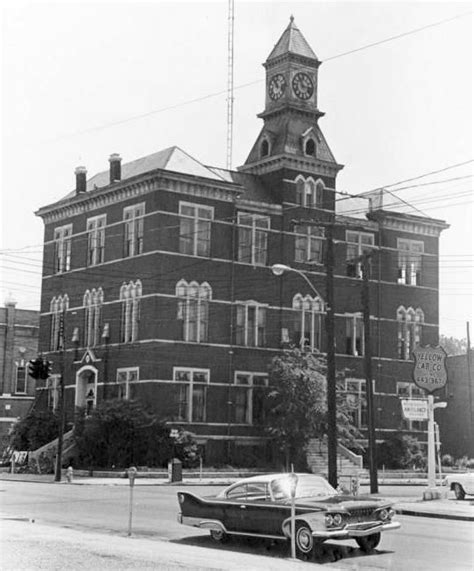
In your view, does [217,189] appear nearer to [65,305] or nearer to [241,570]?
[65,305]

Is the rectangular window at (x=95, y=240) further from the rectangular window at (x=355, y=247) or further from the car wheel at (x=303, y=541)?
the car wheel at (x=303, y=541)

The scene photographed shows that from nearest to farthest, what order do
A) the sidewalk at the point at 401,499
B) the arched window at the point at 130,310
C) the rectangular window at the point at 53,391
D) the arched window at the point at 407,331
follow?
the sidewalk at the point at 401,499
the arched window at the point at 130,310
the rectangular window at the point at 53,391
the arched window at the point at 407,331

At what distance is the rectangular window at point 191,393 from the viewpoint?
53975 mm

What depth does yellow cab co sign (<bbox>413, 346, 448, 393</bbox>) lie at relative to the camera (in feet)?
117

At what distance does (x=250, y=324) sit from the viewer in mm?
58094

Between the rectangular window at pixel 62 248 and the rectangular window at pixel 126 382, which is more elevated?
the rectangular window at pixel 62 248

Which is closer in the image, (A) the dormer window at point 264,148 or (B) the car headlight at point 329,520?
(B) the car headlight at point 329,520

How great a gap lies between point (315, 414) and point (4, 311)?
3271cm

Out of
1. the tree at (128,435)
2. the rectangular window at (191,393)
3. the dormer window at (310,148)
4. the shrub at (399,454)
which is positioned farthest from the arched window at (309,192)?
the tree at (128,435)

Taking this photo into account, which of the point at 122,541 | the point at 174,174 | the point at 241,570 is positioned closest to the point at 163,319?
the point at 174,174

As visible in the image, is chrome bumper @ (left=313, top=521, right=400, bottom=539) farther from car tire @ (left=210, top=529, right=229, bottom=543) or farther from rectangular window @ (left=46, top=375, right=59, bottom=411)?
rectangular window @ (left=46, top=375, right=59, bottom=411)

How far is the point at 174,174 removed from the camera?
54656mm

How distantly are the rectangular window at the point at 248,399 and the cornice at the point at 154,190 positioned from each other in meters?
10.4

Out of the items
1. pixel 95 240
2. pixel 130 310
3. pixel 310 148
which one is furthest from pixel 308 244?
pixel 95 240
